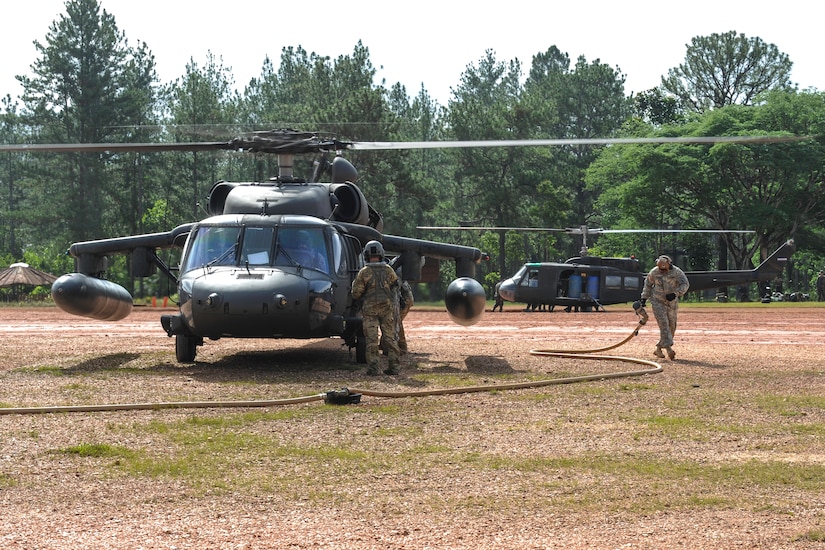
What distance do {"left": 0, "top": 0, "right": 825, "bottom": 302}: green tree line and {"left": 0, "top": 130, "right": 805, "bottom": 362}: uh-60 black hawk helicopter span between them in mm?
36342

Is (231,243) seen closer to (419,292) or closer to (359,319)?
(359,319)

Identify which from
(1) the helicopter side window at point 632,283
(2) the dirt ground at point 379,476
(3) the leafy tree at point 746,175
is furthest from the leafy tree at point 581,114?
(2) the dirt ground at point 379,476

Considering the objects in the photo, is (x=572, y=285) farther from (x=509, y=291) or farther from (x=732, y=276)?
(x=732, y=276)

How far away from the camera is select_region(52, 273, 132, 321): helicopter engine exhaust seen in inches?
615

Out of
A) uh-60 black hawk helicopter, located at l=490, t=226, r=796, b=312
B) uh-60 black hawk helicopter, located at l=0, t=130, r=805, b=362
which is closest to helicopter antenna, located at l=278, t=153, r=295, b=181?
uh-60 black hawk helicopter, located at l=0, t=130, r=805, b=362

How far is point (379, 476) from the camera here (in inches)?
299

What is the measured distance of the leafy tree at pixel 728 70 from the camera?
2867 inches

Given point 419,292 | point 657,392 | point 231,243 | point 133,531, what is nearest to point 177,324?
point 231,243

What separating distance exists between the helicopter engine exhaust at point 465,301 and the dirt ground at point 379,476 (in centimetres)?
71

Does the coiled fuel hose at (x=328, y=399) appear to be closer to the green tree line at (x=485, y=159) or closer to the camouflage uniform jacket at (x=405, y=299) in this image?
the camouflage uniform jacket at (x=405, y=299)

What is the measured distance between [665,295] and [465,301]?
3.38m

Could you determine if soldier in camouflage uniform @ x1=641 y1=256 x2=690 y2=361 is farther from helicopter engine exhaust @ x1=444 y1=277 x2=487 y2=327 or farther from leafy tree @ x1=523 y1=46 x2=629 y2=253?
leafy tree @ x1=523 y1=46 x2=629 y2=253

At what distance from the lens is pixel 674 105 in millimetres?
75062

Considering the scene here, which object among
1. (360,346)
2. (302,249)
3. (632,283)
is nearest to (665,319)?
(360,346)
